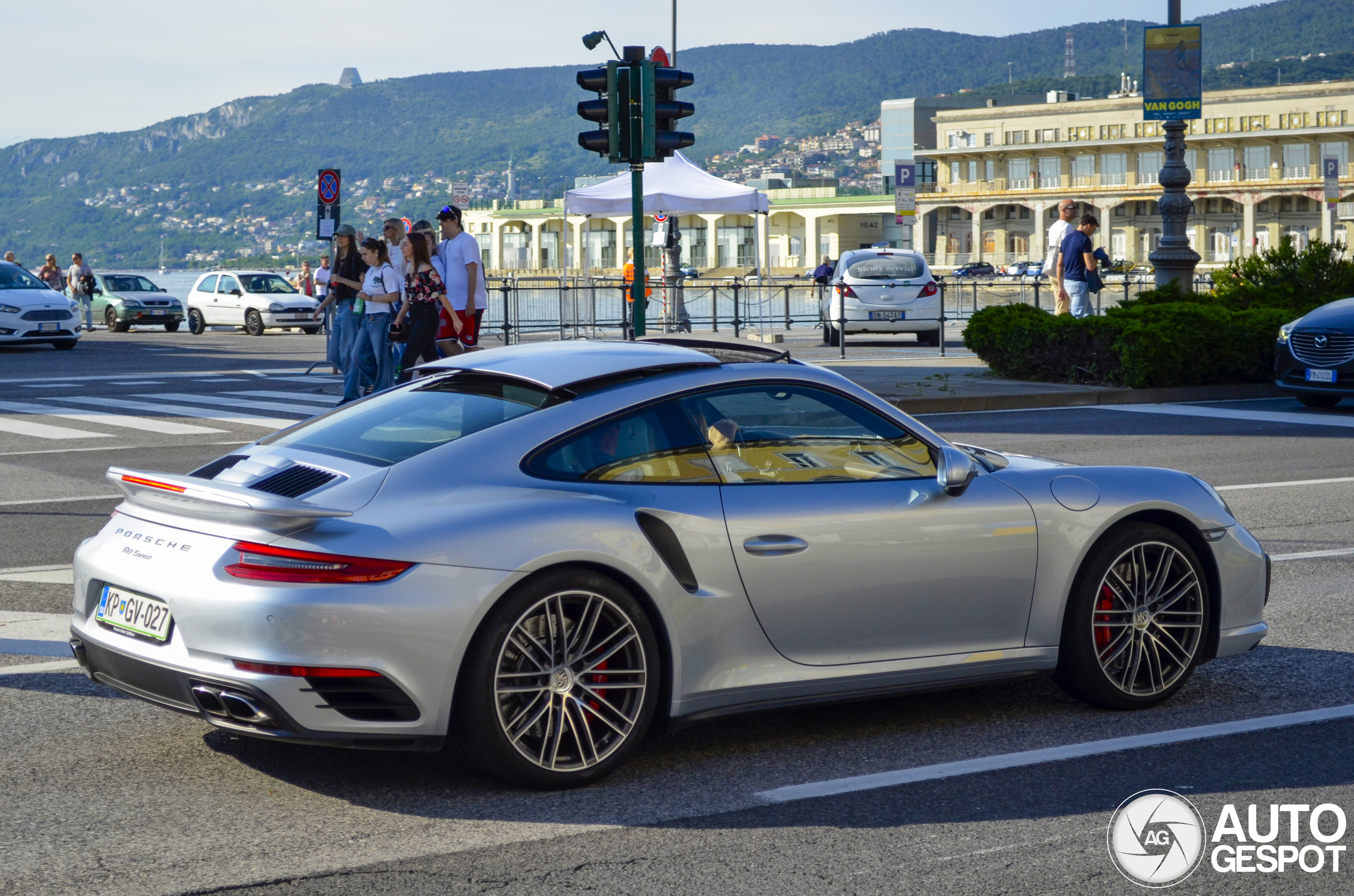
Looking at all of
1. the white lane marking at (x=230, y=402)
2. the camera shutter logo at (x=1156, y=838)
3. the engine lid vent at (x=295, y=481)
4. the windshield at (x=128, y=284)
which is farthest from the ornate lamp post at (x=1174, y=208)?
the windshield at (x=128, y=284)

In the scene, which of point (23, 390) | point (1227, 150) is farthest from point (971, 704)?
point (1227, 150)

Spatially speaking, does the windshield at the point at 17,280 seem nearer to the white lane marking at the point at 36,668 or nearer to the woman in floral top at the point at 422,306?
the woman in floral top at the point at 422,306

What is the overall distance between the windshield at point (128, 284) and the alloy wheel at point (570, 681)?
3793 centimetres

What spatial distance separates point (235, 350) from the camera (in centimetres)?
3070

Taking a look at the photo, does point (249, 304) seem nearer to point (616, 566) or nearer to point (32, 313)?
point (32, 313)

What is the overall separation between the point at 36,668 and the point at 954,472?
353 cm

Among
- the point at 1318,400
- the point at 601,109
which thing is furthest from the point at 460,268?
the point at 1318,400

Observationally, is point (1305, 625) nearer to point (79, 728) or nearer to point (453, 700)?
point (453, 700)

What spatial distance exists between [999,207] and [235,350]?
100879 millimetres

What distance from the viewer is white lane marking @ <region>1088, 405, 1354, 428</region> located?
15.8m

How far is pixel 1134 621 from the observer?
17.9ft

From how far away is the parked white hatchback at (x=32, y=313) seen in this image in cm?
2911

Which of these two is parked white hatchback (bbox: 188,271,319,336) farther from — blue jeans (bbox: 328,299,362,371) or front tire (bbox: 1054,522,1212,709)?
front tire (bbox: 1054,522,1212,709)

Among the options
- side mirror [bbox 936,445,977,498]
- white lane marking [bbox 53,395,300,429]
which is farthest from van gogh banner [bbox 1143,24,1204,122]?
side mirror [bbox 936,445,977,498]
